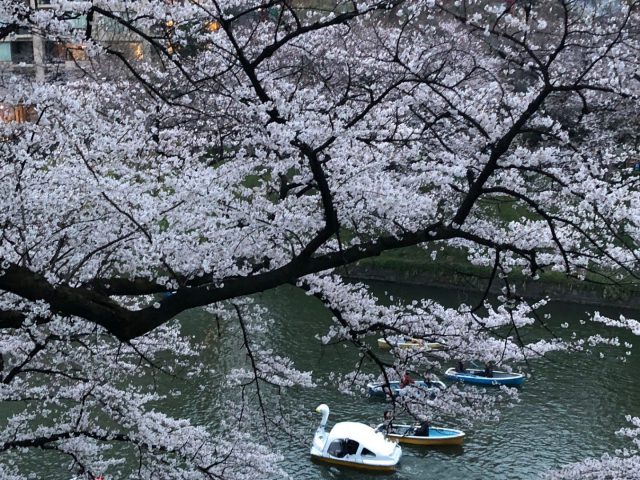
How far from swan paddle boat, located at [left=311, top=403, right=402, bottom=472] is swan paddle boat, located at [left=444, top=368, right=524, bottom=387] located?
2814mm

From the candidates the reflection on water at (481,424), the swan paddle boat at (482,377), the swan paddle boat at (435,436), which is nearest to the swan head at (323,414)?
the reflection on water at (481,424)

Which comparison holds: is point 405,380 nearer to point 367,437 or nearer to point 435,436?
point 367,437

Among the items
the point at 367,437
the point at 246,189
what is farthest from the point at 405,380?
the point at 367,437

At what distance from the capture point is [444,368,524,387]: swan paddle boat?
1346 centimetres

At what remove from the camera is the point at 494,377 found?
1382 centimetres

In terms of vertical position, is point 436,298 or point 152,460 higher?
point 436,298

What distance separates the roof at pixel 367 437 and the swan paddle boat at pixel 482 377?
276 centimetres

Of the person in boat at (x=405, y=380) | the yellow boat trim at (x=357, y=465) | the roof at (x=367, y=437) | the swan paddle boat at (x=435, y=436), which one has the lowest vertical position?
the yellow boat trim at (x=357, y=465)

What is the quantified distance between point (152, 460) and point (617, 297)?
15762 millimetres

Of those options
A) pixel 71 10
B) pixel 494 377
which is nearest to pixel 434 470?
pixel 494 377

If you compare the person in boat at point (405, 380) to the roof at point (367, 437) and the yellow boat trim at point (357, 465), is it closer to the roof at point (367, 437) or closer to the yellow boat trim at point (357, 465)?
the roof at point (367, 437)

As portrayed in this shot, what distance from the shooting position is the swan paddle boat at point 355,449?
35.8 ft

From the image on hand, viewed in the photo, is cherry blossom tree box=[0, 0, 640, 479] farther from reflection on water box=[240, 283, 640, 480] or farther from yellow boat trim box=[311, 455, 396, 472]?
yellow boat trim box=[311, 455, 396, 472]

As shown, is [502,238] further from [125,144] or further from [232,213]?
[125,144]
